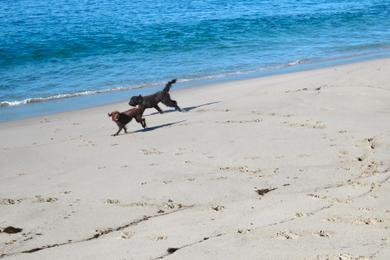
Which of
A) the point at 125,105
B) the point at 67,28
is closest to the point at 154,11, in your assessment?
the point at 67,28

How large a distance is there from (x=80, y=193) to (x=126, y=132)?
3506 millimetres

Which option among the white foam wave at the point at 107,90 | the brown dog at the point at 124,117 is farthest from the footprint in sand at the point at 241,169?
the white foam wave at the point at 107,90

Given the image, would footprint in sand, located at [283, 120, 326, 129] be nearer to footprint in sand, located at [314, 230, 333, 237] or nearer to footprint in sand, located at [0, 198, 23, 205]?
footprint in sand, located at [314, 230, 333, 237]

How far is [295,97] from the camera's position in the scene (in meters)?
11.2

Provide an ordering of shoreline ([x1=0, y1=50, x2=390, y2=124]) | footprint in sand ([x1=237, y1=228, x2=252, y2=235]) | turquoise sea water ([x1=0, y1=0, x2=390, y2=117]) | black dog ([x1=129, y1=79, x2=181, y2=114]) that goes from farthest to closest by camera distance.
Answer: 1. turquoise sea water ([x1=0, y1=0, x2=390, y2=117])
2. shoreline ([x1=0, y1=50, x2=390, y2=124])
3. black dog ([x1=129, y1=79, x2=181, y2=114])
4. footprint in sand ([x1=237, y1=228, x2=252, y2=235])

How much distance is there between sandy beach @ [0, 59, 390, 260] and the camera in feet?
15.9

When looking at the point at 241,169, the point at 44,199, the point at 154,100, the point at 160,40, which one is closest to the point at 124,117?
the point at 154,100

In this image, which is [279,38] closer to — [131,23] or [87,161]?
[131,23]

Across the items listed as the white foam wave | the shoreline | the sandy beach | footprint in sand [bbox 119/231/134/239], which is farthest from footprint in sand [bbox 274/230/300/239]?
the white foam wave

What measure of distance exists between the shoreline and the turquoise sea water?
0.99 ft

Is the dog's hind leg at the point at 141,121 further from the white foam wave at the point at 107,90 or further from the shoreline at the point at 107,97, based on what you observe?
the white foam wave at the point at 107,90

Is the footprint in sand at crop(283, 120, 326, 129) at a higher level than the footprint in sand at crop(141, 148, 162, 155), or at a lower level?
lower

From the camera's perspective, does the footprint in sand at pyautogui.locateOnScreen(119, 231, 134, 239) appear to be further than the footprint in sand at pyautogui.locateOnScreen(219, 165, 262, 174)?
No

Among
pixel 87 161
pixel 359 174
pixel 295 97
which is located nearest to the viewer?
pixel 359 174
